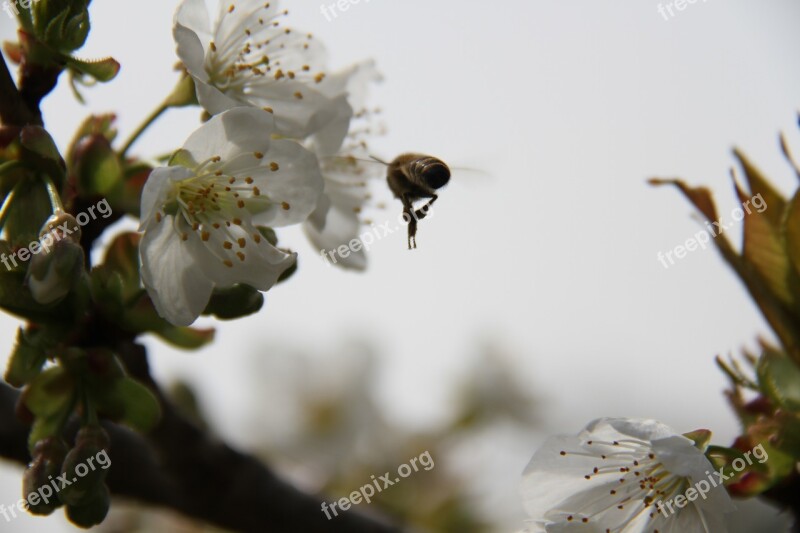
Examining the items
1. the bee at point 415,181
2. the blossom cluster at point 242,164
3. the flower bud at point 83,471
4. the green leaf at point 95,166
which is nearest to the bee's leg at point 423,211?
the bee at point 415,181

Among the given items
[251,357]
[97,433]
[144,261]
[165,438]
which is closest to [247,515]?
[165,438]

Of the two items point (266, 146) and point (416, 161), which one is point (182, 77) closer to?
point (266, 146)

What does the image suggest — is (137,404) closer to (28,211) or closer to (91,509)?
(91,509)

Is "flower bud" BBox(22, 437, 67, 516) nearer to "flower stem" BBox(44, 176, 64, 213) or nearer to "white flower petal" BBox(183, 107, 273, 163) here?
"flower stem" BBox(44, 176, 64, 213)

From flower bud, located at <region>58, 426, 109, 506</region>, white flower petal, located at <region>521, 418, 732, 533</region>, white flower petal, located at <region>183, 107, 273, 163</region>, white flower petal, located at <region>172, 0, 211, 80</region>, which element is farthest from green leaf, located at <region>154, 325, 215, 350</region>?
white flower petal, located at <region>521, 418, 732, 533</region>

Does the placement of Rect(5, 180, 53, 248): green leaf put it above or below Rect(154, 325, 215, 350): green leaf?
above

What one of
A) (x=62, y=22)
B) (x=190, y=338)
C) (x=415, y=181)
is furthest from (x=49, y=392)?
(x=415, y=181)
